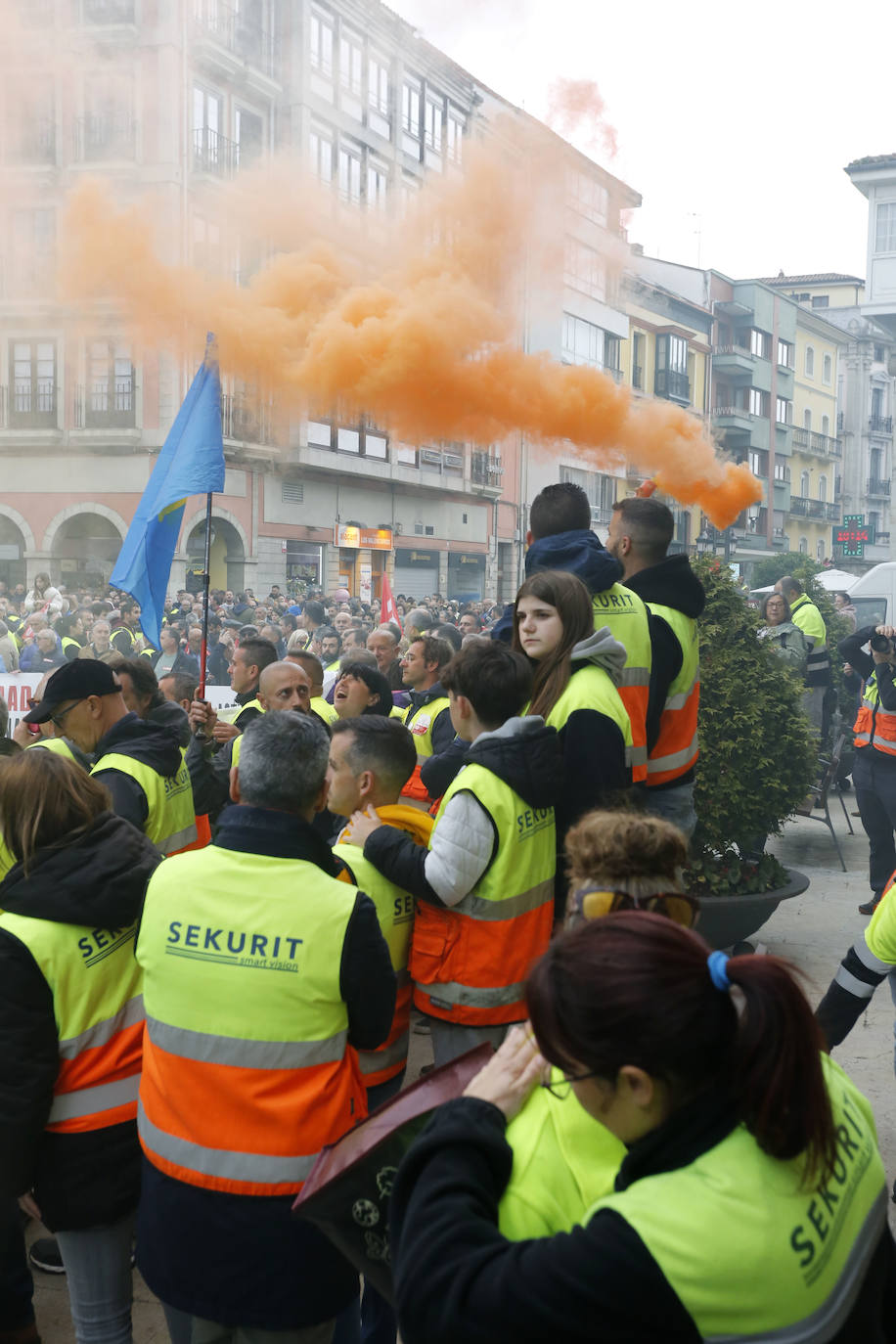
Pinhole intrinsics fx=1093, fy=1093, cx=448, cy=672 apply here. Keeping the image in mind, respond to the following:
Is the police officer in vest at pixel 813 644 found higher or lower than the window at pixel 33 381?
lower

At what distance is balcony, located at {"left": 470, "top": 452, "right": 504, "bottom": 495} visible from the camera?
37.0 metres

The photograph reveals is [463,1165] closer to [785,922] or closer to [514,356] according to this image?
[785,922]

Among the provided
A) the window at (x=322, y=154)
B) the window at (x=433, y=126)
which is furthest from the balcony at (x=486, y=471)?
the window at (x=322, y=154)

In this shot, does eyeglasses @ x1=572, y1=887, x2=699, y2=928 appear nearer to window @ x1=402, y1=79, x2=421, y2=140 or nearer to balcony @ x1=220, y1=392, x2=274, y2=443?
balcony @ x1=220, y1=392, x2=274, y2=443

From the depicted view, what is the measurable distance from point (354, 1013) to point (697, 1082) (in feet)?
3.57

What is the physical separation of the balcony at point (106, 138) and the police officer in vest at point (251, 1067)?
75.7 feet

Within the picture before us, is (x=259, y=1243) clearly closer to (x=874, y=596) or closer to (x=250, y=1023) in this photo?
(x=250, y=1023)

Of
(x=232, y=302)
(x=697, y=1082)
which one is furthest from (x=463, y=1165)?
(x=232, y=302)

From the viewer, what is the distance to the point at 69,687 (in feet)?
13.6

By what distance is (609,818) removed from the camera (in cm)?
221

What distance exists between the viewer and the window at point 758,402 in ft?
166

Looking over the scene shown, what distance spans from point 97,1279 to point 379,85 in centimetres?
2729

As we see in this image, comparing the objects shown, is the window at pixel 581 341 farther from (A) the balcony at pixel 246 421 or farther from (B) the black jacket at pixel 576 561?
(B) the black jacket at pixel 576 561

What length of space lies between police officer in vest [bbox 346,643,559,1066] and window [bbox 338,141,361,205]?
958 inches
